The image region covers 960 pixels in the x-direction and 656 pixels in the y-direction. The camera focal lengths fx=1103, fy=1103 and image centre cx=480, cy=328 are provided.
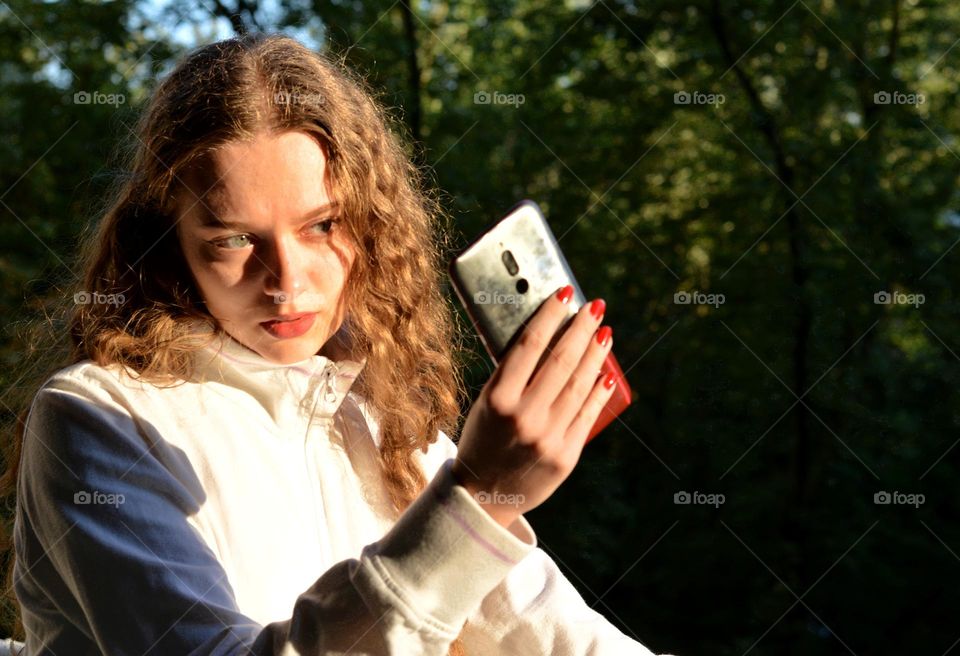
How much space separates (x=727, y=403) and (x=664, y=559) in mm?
664

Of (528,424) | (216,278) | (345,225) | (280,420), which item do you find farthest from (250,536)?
(528,424)

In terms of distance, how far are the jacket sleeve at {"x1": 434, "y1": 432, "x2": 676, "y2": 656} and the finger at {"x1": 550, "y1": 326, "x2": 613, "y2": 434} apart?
63 cm

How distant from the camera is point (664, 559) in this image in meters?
4.35

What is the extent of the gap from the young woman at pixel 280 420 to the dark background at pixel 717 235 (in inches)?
88.8

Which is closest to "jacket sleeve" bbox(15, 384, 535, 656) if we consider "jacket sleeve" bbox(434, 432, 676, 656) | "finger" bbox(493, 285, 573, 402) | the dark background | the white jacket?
the white jacket

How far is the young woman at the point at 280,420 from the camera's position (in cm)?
105

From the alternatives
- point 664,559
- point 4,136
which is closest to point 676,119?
point 664,559

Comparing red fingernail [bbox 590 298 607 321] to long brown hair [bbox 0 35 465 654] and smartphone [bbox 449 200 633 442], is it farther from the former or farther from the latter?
long brown hair [bbox 0 35 465 654]

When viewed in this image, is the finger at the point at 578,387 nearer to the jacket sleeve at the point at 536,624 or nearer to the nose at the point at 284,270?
the nose at the point at 284,270

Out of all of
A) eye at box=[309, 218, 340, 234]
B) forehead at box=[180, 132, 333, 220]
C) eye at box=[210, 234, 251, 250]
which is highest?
forehead at box=[180, 132, 333, 220]

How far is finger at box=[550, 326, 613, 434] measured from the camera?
3.43 ft

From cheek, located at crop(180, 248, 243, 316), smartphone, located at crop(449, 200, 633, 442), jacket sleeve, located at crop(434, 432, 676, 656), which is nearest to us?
smartphone, located at crop(449, 200, 633, 442)

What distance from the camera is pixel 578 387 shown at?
1063 mm

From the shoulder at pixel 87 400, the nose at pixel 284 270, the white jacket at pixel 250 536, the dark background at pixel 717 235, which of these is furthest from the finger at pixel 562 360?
the dark background at pixel 717 235
